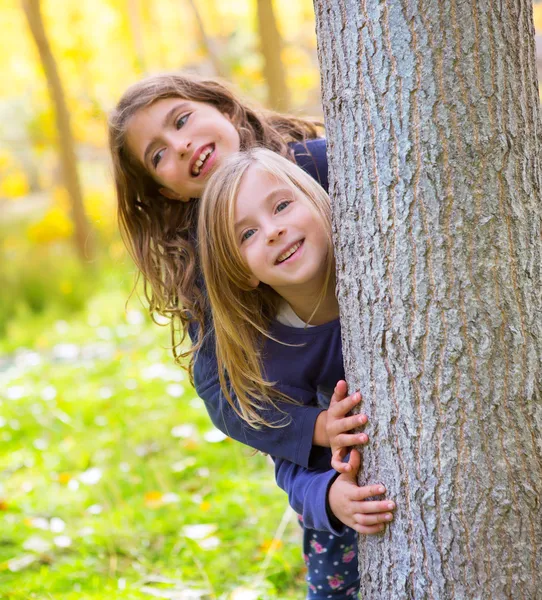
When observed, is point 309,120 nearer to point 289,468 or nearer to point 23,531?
point 289,468

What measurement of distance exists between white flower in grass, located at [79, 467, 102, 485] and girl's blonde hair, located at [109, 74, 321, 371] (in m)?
1.51

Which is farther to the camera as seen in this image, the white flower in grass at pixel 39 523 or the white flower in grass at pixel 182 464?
the white flower in grass at pixel 182 464

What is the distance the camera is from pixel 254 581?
2.48 metres

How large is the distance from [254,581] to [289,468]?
0.89 m

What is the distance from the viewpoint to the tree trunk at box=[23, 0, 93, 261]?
7891 mm

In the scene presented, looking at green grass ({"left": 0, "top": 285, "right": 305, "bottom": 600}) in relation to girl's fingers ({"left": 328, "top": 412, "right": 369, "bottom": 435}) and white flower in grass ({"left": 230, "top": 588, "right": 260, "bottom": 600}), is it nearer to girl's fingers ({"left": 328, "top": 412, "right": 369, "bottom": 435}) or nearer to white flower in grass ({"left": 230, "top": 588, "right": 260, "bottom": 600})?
white flower in grass ({"left": 230, "top": 588, "right": 260, "bottom": 600})

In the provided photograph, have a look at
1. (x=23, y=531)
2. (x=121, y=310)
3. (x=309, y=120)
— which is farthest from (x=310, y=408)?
(x=121, y=310)

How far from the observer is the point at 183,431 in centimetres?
388

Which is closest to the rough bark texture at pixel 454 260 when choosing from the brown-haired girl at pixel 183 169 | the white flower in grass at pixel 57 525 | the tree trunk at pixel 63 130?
the brown-haired girl at pixel 183 169

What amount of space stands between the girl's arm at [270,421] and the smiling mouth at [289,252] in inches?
14.6

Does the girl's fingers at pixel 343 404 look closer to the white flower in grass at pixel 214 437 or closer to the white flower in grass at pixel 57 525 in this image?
the white flower in grass at pixel 57 525

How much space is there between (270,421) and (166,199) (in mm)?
1000

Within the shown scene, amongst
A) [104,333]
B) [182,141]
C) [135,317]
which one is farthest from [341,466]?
[135,317]

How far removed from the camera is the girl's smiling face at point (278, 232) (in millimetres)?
1689
